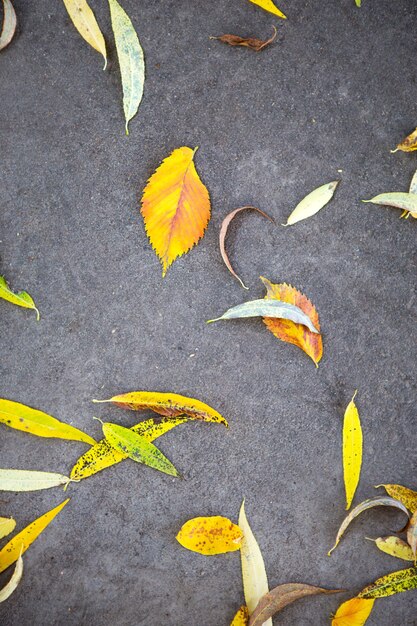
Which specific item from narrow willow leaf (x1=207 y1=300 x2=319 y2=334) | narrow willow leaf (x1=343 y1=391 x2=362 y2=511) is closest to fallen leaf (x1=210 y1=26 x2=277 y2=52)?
narrow willow leaf (x1=207 y1=300 x2=319 y2=334)

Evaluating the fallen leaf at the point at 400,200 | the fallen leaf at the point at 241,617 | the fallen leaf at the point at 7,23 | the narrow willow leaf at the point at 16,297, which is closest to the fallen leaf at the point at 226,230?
the fallen leaf at the point at 400,200

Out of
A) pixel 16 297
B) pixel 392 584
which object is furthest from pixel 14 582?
pixel 392 584

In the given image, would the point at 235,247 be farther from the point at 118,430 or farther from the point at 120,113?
the point at 118,430

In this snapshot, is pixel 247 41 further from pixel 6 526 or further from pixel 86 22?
pixel 6 526

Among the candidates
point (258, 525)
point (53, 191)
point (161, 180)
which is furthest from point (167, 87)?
point (258, 525)

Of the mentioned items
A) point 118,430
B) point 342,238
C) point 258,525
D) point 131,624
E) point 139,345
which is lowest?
point 131,624

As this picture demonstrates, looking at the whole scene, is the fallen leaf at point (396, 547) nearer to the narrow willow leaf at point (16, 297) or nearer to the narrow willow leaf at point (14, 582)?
the narrow willow leaf at point (14, 582)

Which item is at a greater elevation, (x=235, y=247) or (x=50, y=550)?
(x=235, y=247)
